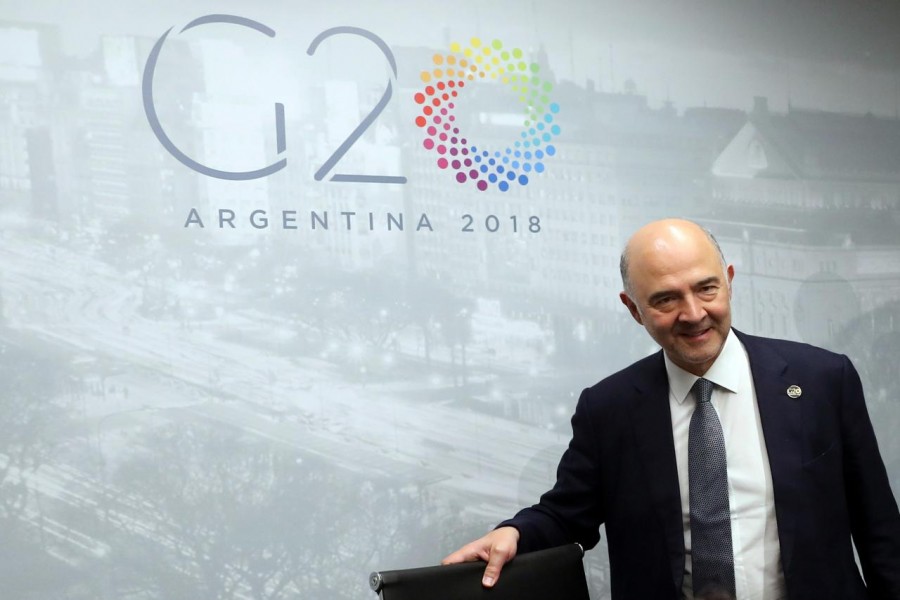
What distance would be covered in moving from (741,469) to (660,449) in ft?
0.60

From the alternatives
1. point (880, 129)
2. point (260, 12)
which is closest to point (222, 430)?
point (260, 12)

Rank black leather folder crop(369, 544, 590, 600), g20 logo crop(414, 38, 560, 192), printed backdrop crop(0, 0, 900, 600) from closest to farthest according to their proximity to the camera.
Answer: black leather folder crop(369, 544, 590, 600) < printed backdrop crop(0, 0, 900, 600) < g20 logo crop(414, 38, 560, 192)

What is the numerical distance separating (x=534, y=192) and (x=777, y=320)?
1050 mm

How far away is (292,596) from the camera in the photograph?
2.62 metres

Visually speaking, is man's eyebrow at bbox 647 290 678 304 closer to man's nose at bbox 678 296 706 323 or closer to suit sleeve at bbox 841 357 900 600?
man's nose at bbox 678 296 706 323

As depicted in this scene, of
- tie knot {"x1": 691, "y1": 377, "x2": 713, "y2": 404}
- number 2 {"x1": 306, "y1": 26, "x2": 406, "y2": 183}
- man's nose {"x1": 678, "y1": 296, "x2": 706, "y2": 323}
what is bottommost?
tie knot {"x1": 691, "y1": 377, "x2": 713, "y2": 404}

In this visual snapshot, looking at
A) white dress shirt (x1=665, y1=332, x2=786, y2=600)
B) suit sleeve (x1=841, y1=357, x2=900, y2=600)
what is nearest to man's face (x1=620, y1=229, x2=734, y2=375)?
white dress shirt (x1=665, y1=332, x2=786, y2=600)

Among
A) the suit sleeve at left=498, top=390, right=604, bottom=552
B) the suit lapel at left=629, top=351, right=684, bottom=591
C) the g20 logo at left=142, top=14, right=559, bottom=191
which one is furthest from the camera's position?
the g20 logo at left=142, top=14, right=559, bottom=191

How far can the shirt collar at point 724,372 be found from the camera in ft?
6.84

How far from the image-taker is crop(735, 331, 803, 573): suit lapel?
6.41 ft

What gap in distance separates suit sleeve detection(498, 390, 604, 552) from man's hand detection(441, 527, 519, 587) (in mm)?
126

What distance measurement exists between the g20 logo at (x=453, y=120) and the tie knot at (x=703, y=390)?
3.51 ft

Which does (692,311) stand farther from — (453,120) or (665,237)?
(453,120)

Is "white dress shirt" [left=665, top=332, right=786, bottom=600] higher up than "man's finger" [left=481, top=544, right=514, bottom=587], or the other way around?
"white dress shirt" [left=665, top=332, right=786, bottom=600]
